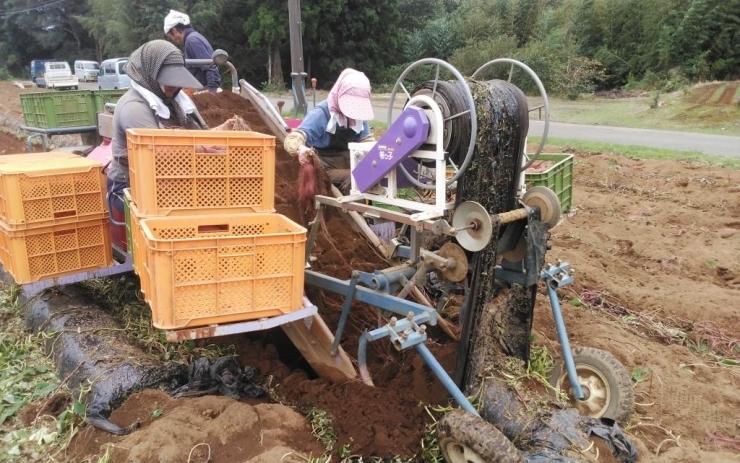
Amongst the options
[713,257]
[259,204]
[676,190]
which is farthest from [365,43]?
A: [259,204]

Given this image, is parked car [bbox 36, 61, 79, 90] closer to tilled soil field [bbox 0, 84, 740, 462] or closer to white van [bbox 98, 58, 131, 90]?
white van [bbox 98, 58, 131, 90]

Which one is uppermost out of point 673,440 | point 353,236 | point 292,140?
point 292,140

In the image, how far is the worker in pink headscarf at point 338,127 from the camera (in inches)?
175

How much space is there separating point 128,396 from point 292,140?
2.01 meters

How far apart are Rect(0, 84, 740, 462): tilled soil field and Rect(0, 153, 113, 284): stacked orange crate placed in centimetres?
135

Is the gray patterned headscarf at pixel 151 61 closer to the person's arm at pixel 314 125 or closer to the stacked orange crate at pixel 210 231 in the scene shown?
the person's arm at pixel 314 125

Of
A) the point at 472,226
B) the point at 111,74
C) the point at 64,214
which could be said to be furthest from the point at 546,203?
the point at 111,74

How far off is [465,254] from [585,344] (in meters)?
1.95

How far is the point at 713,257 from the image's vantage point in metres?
6.64

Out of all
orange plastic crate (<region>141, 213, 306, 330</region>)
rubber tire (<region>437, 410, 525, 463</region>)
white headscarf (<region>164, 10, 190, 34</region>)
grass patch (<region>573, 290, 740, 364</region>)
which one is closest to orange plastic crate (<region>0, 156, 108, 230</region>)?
orange plastic crate (<region>141, 213, 306, 330</region>)

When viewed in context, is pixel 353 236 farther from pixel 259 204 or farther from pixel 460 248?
pixel 460 248

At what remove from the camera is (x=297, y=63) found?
866 cm

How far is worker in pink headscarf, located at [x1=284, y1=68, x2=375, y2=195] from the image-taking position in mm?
4438

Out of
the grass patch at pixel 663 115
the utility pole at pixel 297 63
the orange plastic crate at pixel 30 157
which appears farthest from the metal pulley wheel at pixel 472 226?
the grass patch at pixel 663 115
